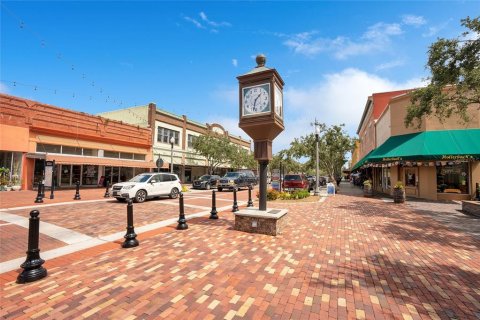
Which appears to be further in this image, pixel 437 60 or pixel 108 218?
pixel 437 60

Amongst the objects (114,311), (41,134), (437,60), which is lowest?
(114,311)

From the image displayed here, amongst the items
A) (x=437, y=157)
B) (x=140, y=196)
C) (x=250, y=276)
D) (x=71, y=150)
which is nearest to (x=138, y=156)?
(x=71, y=150)

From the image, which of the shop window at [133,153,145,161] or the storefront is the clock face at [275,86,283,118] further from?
the shop window at [133,153,145,161]

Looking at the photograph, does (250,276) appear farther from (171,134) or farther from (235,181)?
Result: (171,134)

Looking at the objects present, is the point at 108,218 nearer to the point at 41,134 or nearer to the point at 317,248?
the point at 317,248

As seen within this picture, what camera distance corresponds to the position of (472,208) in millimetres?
11133

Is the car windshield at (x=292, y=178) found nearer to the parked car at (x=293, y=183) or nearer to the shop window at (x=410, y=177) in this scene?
the parked car at (x=293, y=183)

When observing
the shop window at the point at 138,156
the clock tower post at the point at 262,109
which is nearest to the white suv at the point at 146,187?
the clock tower post at the point at 262,109

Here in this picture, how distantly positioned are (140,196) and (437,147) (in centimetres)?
1857

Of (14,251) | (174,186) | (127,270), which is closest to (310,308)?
(127,270)

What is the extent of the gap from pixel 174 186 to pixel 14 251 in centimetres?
1028

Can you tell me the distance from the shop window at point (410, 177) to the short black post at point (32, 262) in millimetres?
21304

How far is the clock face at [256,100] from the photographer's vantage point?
7082mm

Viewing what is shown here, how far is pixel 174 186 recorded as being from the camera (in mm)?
15688
